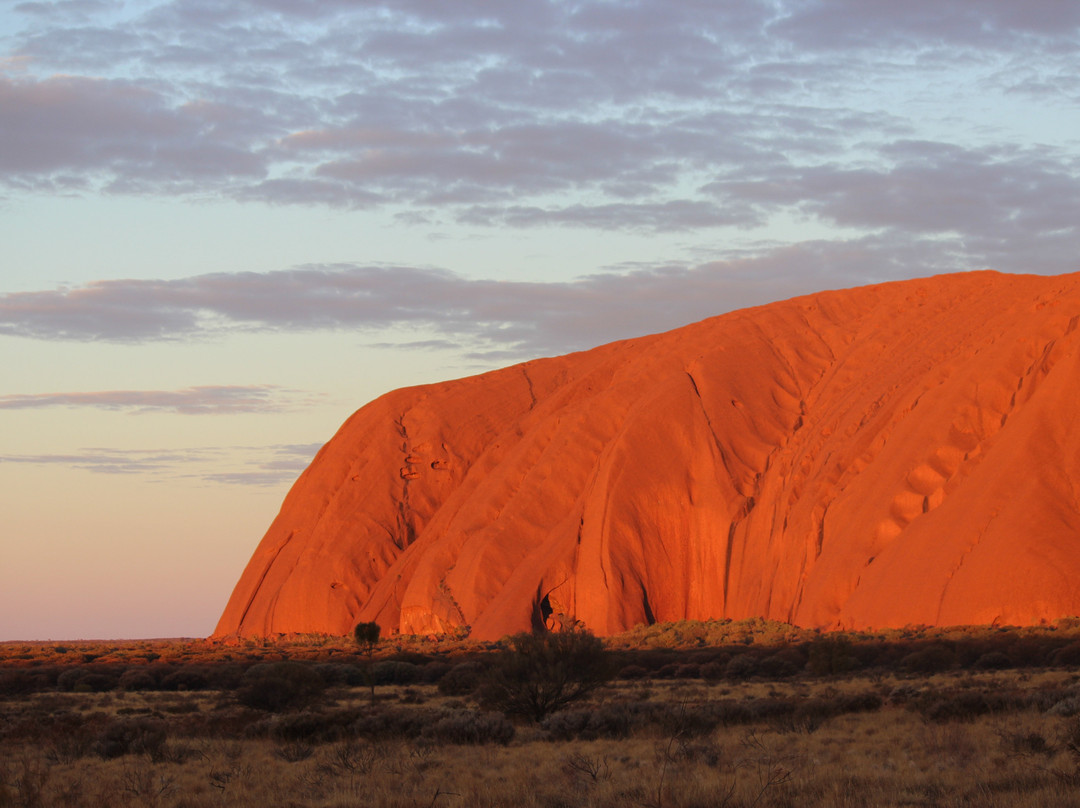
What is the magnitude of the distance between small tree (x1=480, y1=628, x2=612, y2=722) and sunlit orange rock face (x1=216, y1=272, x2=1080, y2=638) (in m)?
21.9

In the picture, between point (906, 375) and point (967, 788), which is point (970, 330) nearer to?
point (906, 375)

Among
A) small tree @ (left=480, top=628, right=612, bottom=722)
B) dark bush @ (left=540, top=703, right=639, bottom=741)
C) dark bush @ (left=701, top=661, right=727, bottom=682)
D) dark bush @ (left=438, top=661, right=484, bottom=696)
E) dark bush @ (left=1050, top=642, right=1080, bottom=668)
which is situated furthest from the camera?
dark bush @ (left=701, top=661, right=727, bottom=682)

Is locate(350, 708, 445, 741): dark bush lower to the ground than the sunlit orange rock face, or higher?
lower

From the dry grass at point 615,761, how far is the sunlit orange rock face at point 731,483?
18.9m

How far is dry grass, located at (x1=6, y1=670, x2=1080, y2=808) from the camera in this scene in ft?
39.6

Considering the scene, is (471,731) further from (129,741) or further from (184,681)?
(184,681)

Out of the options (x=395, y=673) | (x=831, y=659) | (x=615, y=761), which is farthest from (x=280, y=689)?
(x=831, y=659)

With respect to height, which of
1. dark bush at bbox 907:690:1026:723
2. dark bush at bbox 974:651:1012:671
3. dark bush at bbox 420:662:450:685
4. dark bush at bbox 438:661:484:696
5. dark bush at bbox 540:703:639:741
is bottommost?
dark bush at bbox 974:651:1012:671

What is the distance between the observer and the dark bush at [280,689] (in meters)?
26.3

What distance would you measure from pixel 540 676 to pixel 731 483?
109 ft

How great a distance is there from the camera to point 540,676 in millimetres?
23422

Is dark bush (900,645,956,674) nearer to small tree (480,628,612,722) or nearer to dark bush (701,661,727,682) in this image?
dark bush (701,661,727,682)

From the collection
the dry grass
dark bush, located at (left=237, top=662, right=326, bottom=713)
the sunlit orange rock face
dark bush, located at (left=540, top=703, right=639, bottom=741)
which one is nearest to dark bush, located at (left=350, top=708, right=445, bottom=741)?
the dry grass

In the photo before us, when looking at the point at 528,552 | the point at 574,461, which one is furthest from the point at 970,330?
the point at 528,552
